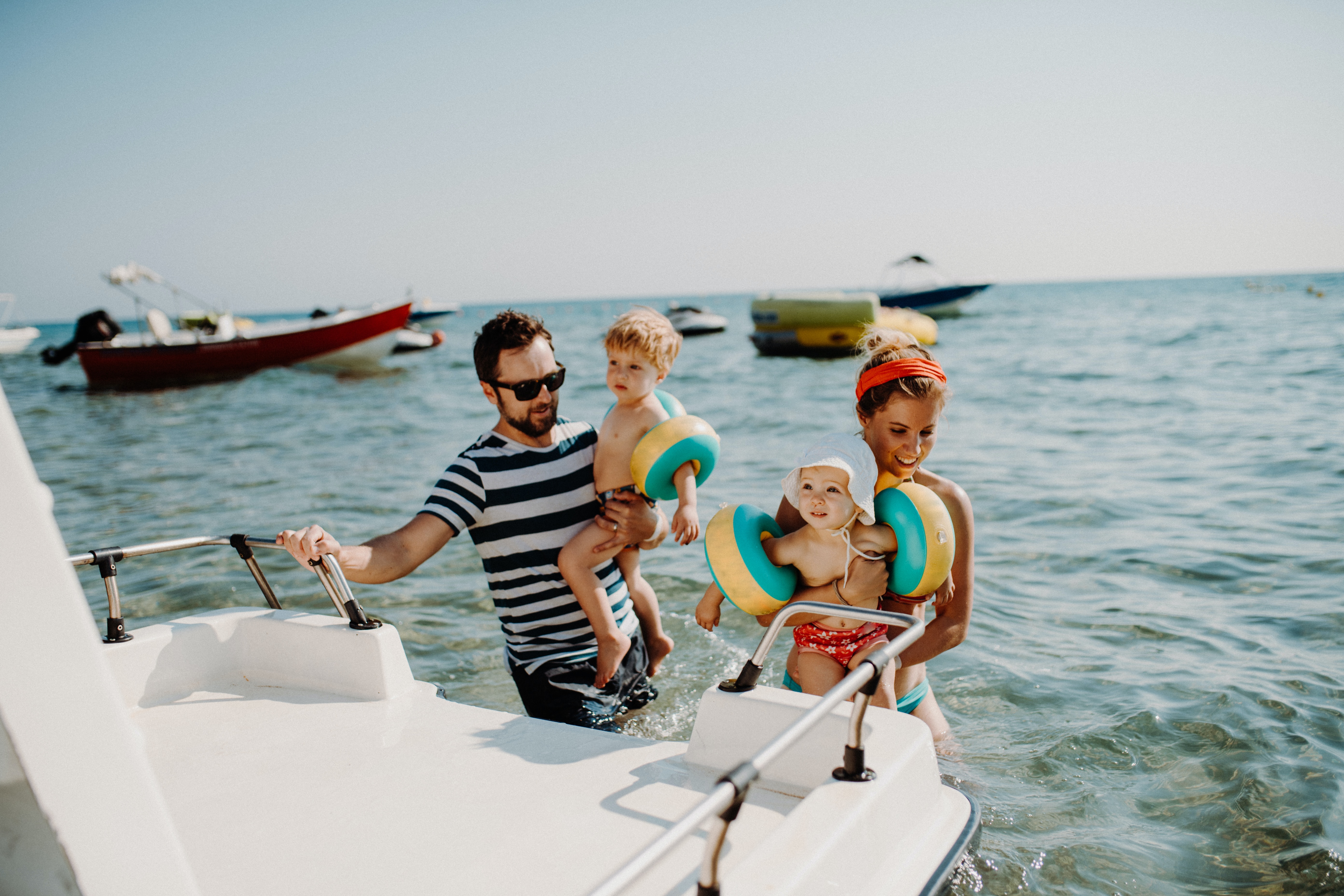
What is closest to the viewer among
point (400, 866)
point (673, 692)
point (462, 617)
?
point (400, 866)

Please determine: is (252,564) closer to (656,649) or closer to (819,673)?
(656,649)

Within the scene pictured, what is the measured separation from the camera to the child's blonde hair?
351 cm

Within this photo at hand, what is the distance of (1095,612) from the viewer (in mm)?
5969

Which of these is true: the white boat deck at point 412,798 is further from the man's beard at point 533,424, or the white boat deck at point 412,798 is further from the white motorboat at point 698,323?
the white motorboat at point 698,323

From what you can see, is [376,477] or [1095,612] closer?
[1095,612]

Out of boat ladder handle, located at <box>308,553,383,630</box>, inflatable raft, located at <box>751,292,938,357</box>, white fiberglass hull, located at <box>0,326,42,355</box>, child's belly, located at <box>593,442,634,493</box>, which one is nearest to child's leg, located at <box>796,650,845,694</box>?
child's belly, located at <box>593,442,634,493</box>

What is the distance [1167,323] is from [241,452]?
111 ft

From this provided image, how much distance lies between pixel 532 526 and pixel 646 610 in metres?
0.71

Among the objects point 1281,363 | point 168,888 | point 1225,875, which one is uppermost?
point 168,888

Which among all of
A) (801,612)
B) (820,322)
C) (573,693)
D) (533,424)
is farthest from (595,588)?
(820,322)

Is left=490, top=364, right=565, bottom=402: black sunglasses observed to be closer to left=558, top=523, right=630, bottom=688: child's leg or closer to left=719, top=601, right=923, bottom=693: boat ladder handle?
left=558, top=523, right=630, bottom=688: child's leg

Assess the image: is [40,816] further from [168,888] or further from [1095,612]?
[1095,612]

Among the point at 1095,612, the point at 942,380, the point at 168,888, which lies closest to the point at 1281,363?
the point at 1095,612

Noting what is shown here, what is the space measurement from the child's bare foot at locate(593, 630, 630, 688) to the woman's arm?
1.04 meters
